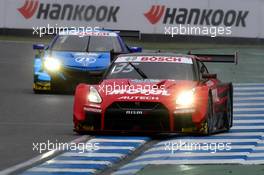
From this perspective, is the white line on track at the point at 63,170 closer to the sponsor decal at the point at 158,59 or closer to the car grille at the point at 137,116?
the car grille at the point at 137,116

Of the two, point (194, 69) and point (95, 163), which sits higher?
point (194, 69)

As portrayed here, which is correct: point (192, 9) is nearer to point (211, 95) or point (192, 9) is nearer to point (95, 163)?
point (211, 95)

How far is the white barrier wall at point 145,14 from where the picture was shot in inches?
1705

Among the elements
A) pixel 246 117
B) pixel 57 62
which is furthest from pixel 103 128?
pixel 57 62

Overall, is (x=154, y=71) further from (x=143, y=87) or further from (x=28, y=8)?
(x=28, y=8)

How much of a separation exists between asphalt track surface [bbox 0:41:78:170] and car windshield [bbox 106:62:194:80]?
1120mm

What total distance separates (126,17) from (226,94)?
1077 inches

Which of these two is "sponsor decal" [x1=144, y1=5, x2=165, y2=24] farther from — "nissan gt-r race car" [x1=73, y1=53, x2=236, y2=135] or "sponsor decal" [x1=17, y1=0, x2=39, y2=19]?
"nissan gt-r race car" [x1=73, y1=53, x2=236, y2=135]

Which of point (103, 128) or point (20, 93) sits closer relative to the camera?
point (103, 128)

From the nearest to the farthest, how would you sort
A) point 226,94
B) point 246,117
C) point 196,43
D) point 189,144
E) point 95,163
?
point 95,163 < point 189,144 < point 226,94 < point 246,117 < point 196,43

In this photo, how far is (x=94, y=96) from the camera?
14898 mm

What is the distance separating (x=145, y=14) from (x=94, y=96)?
28.9 metres

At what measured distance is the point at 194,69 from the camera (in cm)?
1594

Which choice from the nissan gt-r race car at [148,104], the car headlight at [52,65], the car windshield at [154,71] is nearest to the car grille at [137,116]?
the nissan gt-r race car at [148,104]
